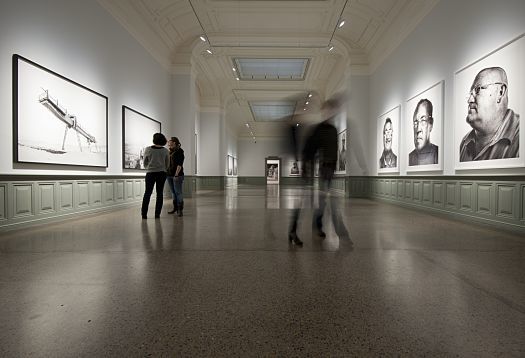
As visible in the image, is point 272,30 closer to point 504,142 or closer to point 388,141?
point 388,141

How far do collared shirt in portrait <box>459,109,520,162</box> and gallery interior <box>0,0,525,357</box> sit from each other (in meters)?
0.04

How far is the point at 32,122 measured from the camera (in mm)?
6102

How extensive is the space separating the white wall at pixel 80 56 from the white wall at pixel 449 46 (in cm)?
940

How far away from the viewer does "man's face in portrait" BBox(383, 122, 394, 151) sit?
11922 millimetres

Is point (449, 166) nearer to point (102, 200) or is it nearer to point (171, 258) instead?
point (171, 258)

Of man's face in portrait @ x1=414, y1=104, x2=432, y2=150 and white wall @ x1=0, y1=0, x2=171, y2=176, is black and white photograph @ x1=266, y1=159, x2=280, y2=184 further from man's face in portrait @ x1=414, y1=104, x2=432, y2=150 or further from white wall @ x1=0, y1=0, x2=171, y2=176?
man's face in portrait @ x1=414, y1=104, x2=432, y2=150

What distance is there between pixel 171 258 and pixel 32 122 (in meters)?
4.76

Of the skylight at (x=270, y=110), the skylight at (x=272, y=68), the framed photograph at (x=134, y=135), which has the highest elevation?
the skylight at (x=272, y=68)

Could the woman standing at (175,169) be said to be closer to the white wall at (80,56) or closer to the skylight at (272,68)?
the white wall at (80,56)

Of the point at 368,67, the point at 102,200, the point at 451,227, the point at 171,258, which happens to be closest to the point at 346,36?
the point at 368,67

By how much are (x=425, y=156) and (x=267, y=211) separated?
505cm

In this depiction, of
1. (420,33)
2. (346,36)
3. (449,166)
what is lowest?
(449,166)

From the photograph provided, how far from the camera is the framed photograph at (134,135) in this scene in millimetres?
10125

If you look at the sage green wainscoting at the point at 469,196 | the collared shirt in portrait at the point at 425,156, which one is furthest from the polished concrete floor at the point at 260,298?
the collared shirt in portrait at the point at 425,156
